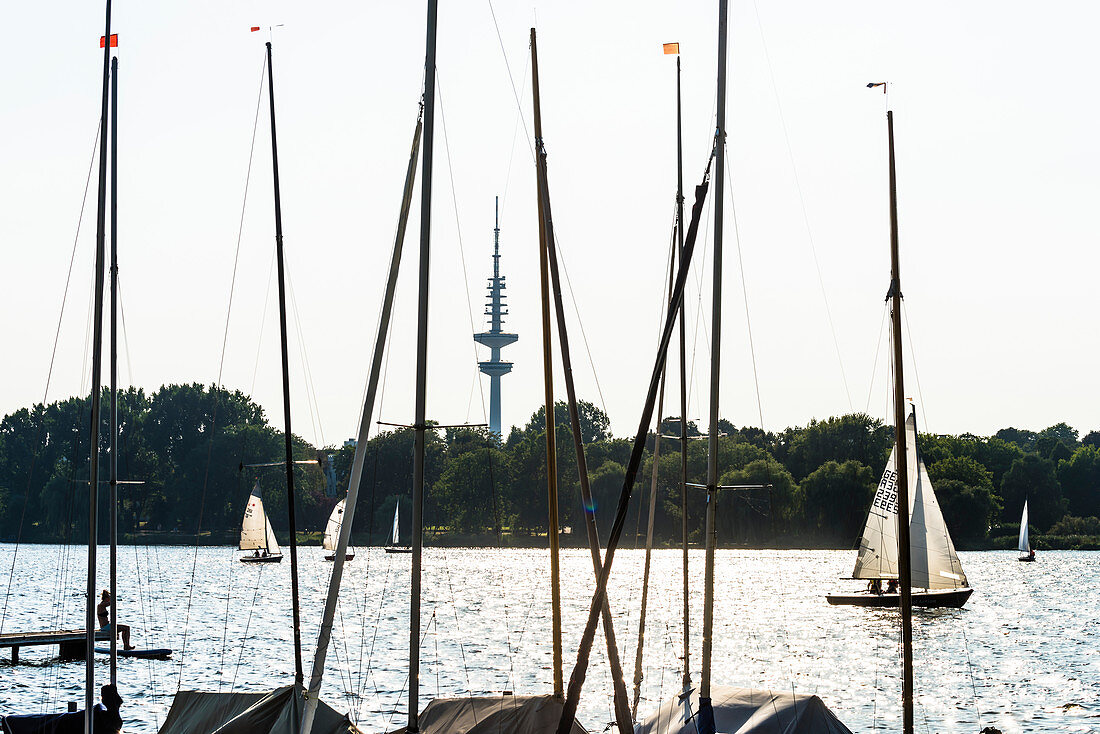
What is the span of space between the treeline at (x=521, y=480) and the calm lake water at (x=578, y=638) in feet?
43.2

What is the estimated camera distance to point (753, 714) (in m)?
17.9

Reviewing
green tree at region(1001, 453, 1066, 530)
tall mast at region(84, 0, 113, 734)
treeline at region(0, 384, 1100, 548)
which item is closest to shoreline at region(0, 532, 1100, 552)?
treeline at region(0, 384, 1100, 548)

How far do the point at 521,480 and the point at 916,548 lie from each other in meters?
85.5

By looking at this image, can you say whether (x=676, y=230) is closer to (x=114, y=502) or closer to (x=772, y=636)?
(x=114, y=502)

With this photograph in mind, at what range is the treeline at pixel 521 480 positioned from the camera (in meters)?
115

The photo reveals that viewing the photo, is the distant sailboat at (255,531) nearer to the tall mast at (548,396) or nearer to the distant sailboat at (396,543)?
the distant sailboat at (396,543)

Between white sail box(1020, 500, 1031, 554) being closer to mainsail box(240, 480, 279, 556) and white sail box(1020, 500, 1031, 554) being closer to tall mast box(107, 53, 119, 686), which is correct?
mainsail box(240, 480, 279, 556)

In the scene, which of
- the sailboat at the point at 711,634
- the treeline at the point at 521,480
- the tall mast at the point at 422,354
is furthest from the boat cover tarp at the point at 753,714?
the treeline at the point at 521,480

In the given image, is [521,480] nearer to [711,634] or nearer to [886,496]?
[886,496]

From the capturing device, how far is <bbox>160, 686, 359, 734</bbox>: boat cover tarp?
1750 cm

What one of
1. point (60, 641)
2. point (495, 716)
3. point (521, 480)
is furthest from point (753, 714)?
point (521, 480)

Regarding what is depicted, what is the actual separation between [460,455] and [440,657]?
9093cm

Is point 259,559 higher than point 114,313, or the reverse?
point 114,313

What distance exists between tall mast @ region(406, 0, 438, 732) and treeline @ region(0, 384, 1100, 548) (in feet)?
274
